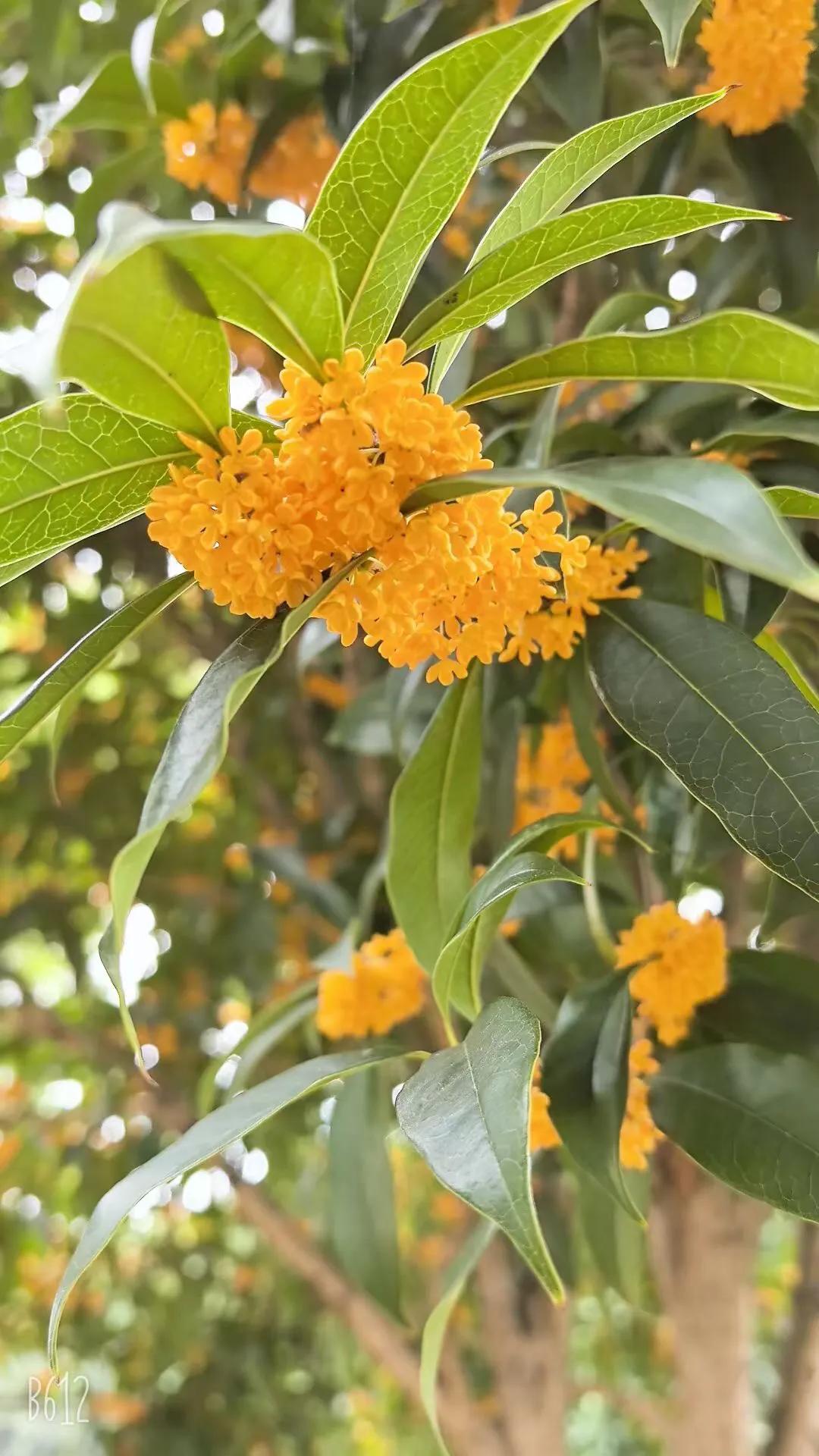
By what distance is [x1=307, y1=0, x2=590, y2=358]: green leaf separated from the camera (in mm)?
340

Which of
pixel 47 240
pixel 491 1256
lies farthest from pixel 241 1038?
pixel 47 240

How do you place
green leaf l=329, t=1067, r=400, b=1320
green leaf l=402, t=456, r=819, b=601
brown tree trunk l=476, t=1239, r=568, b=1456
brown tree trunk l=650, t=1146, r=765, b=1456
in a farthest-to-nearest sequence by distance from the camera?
brown tree trunk l=476, t=1239, r=568, b=1456
brown tree trunk l=650, t=1146, r=765, b=1456
green leaf l=329, t=1067, r=400, b=1320
green leaf l=402, t=456, r=819, b=601

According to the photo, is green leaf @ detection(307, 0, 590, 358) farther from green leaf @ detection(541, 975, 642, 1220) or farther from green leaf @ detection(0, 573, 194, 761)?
green leaf @ detection(541, 975, 642, 1220)

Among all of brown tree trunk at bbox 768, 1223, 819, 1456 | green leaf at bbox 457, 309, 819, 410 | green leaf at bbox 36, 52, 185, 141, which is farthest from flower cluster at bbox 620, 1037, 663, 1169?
green leaf at bbox 36, 52, 185, 141

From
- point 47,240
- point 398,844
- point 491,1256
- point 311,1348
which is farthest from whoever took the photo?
point 311,1348

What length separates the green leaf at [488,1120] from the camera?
0.30 metres

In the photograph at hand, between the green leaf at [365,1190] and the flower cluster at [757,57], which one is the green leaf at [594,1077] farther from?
the flower cluster at [757,57]

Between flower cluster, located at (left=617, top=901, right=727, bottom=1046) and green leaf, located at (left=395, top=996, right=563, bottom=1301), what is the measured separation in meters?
→ 0.20

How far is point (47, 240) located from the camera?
1.21 m

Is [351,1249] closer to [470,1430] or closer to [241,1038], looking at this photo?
[241,1038]

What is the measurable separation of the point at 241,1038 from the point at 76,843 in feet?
2.34

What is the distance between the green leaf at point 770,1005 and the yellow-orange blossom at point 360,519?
1.00 feet

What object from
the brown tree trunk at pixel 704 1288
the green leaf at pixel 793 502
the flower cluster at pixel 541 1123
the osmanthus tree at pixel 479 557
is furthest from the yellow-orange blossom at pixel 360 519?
the brown tree trunk at pixel 704 1288

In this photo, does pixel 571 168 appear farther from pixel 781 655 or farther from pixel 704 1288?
pixel 704 1288
